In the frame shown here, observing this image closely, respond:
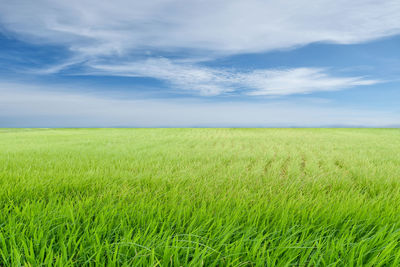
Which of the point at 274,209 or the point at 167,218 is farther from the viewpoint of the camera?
the point at 274,209

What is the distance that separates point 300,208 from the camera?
2139 mm

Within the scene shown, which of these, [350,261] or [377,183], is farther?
[377,183]

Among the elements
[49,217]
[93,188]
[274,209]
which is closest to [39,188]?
[93,188]

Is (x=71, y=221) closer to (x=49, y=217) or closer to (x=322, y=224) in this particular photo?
(x=49, y=217)

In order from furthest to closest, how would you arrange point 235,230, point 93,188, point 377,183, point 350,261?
point 377,183 → point 93,188 → point 235,230 → point 350,261

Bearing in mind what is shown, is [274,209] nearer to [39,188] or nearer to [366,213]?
[366,213]

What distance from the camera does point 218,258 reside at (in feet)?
4.56

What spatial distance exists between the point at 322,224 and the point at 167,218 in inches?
50.5

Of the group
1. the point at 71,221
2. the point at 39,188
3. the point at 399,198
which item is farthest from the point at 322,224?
the point at 39,188

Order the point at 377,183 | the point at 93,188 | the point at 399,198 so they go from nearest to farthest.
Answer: the point at 399,198
the point at 93,188
the point at 377,183

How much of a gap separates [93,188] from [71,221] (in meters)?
1.10

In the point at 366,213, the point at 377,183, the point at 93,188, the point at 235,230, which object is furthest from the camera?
the point at 377,183

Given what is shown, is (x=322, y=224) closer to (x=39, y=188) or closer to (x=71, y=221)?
(x=71, y=221)

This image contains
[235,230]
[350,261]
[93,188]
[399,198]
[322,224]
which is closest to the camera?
[350,261]
